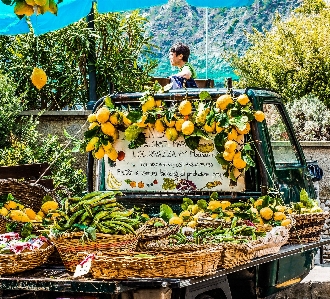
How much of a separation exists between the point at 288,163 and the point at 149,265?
2763mm

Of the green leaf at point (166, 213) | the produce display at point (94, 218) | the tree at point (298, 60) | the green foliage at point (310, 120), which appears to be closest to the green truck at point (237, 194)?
the produce display at point (94, 218)

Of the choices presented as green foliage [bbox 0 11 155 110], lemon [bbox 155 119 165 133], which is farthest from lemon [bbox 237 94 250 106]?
green foliage [bbox 0 11 155 110]

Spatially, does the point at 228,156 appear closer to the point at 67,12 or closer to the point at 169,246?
the point at 169,246

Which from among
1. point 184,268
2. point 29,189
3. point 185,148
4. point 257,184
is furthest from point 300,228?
point 29,189

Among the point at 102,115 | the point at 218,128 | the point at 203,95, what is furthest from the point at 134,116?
the point at 218,128

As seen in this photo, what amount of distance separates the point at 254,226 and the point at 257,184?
763 millimetres

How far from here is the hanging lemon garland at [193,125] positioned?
560cm

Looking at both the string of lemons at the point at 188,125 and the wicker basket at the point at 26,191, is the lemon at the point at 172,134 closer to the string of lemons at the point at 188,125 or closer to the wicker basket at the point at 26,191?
the string of lemons at the point at 188,125

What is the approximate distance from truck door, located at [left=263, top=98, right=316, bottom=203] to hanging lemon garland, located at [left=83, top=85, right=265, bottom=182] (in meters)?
0.34

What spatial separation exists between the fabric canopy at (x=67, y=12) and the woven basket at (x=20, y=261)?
2.71 m

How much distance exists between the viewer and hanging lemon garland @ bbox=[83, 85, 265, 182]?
560 cm

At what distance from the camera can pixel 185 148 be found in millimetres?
5895

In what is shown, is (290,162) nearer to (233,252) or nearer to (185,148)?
(185,148)

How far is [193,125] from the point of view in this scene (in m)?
5.71
